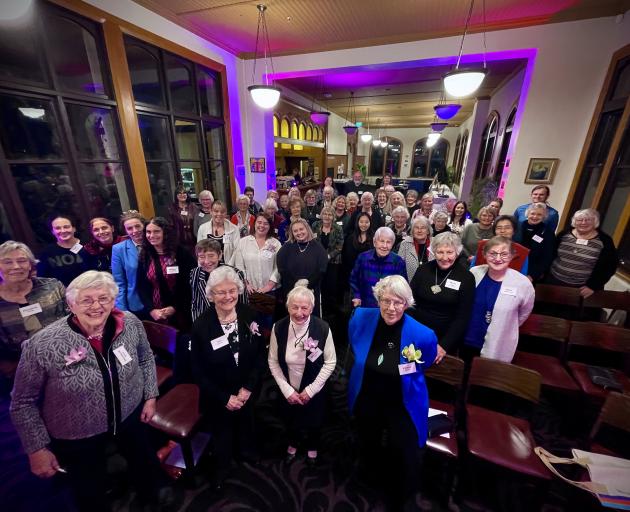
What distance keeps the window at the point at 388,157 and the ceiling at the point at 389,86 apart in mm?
7257

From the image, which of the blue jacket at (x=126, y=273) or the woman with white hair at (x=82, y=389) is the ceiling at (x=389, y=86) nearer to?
the blue jacket at (x=126, y=273)

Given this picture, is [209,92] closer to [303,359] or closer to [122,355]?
[122,355]

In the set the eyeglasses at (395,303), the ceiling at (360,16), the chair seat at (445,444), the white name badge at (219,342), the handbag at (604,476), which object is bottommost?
the chair seat at (445,444)


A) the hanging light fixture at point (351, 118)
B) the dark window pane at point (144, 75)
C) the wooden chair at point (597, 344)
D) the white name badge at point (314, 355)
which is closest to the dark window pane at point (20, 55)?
the dark window pane at point (144, 75)

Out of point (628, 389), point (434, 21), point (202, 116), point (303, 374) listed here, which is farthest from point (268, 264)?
point (434, 21)

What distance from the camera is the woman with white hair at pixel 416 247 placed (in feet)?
10.5

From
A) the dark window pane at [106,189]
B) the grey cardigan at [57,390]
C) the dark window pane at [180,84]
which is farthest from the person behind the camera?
the dark window pane at [180,84]

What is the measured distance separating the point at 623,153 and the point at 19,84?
792 centimetres

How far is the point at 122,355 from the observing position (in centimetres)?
160

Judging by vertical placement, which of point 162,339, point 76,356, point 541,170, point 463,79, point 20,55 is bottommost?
point 162,339

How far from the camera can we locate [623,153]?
3846mm

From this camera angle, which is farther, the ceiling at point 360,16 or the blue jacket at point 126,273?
the ceiling at point 360,16

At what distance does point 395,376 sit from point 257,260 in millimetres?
2002

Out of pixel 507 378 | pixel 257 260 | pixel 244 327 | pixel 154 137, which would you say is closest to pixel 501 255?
pixel 507 378
